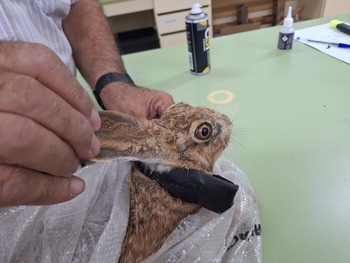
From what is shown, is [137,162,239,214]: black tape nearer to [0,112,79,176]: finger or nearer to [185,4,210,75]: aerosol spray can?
[0,112,79,176]: finger

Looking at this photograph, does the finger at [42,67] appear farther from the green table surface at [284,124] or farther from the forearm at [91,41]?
the forearm at [91,41]

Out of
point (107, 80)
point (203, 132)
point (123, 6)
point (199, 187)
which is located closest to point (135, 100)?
point (107, 80)

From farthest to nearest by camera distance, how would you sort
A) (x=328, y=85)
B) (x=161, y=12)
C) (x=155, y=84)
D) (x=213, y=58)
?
1. (x=161, y=12)
2. (x=213, y=58)
3. (x=155, y=84)
4. (x=328, y=85)

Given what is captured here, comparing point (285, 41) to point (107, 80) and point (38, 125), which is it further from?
point (38, 125)

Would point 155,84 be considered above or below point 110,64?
below

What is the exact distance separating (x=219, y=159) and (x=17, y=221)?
0.51 metres

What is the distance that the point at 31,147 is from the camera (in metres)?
0.36

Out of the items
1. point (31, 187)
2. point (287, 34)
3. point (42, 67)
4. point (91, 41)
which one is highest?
point (42, 67)

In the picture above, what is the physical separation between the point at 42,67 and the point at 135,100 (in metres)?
0.55

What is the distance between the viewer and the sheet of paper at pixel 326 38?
1303mm

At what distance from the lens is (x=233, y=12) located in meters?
3.29

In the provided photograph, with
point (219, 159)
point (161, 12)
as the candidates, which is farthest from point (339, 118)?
point (161, 12)

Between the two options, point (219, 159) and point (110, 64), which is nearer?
point (219, 159)

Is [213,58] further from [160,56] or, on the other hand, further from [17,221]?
[17,221]
